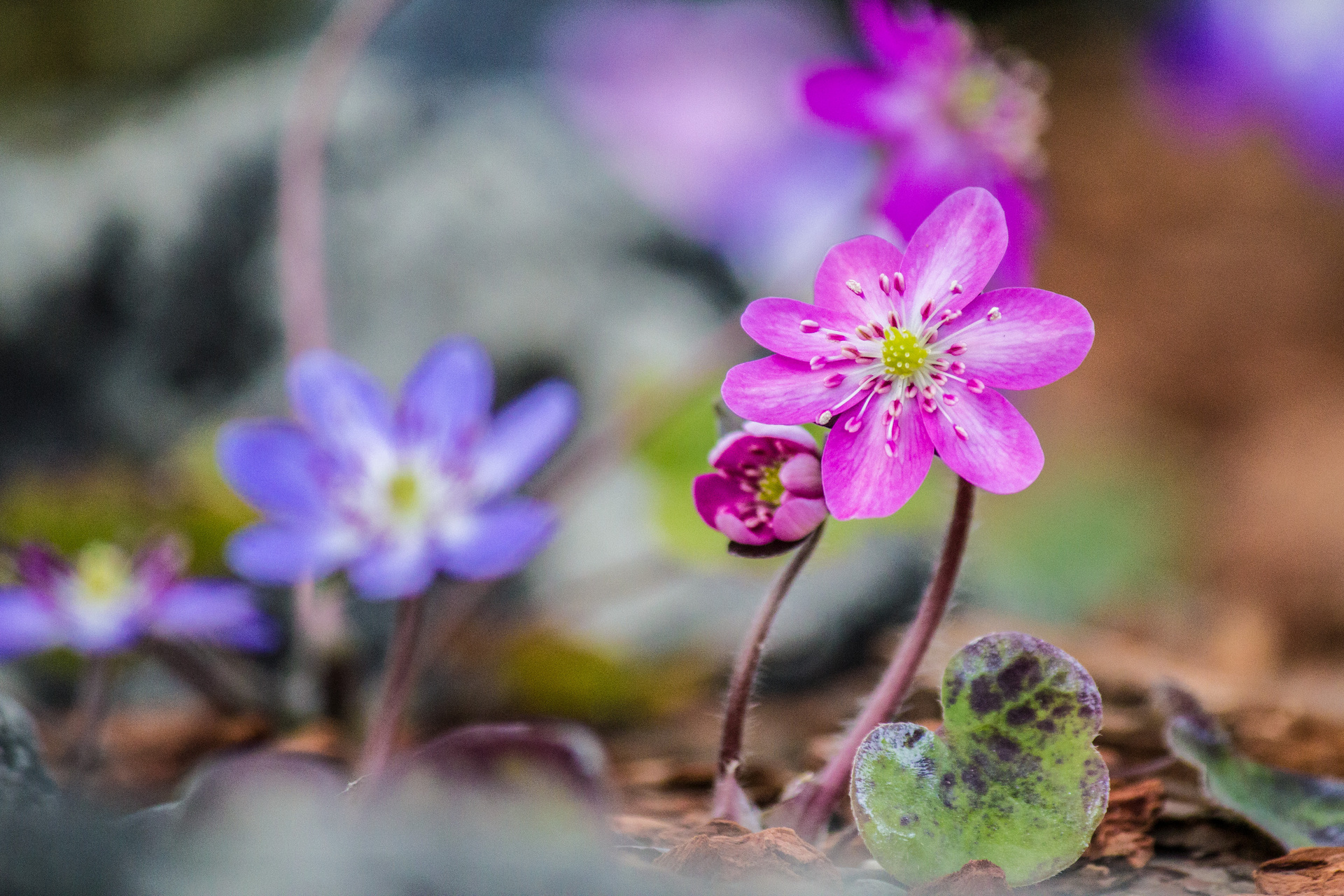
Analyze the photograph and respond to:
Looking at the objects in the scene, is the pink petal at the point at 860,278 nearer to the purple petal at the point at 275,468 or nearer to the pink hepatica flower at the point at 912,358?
the pink hepatica flower at the point at 912,358

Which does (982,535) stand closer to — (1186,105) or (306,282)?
(306,282)

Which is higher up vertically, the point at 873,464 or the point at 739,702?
the point at 873,464

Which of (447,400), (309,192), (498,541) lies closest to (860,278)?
(498,541)

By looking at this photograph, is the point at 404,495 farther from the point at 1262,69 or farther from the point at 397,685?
the point at 1262,69

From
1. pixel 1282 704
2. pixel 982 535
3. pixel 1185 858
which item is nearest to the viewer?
pixel 1185 858

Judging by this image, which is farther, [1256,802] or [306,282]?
[306,282]

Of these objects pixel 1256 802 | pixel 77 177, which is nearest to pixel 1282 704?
pixel 1256 802

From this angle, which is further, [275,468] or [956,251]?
[275,468]
